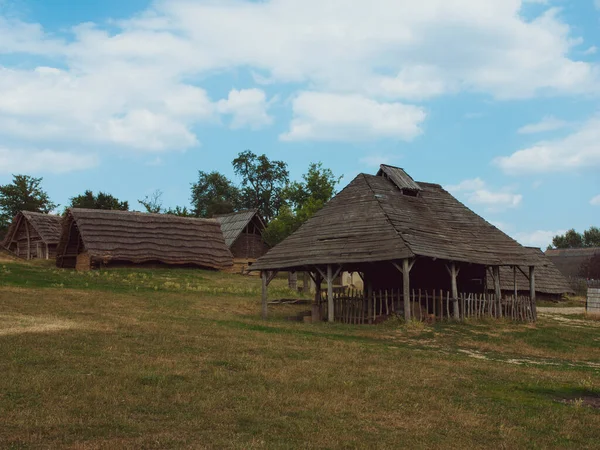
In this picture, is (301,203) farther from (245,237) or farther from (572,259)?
(572,259)

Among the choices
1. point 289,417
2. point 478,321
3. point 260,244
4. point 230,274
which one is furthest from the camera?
point 260,244

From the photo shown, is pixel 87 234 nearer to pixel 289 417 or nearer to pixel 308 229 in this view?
pixel 308 229

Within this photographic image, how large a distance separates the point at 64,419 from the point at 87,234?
32.5m

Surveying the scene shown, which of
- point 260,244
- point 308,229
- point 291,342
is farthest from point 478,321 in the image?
point 260,244

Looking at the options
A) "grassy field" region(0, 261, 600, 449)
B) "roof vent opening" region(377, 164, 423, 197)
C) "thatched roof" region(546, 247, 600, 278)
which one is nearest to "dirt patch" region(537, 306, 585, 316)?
"roof vent opening" region(377, 164, 423, 197)

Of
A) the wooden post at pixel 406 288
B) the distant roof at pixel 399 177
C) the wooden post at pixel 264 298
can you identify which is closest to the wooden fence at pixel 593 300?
the distant roof at pixel 399 177

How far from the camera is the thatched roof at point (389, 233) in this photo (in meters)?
24.1

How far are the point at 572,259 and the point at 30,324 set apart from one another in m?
68.4

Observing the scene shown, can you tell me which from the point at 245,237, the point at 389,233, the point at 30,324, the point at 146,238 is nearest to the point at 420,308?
the point at 389,233

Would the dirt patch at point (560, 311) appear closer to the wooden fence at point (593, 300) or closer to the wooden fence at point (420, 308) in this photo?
the wooden fence at point (593, 300)

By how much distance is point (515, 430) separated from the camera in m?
9.13

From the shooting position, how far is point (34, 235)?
169 ft

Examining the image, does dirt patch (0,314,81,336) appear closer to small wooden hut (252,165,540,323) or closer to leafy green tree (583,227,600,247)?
small wooden hut (252,165,540,323)

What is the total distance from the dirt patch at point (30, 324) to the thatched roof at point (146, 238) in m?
20.3
